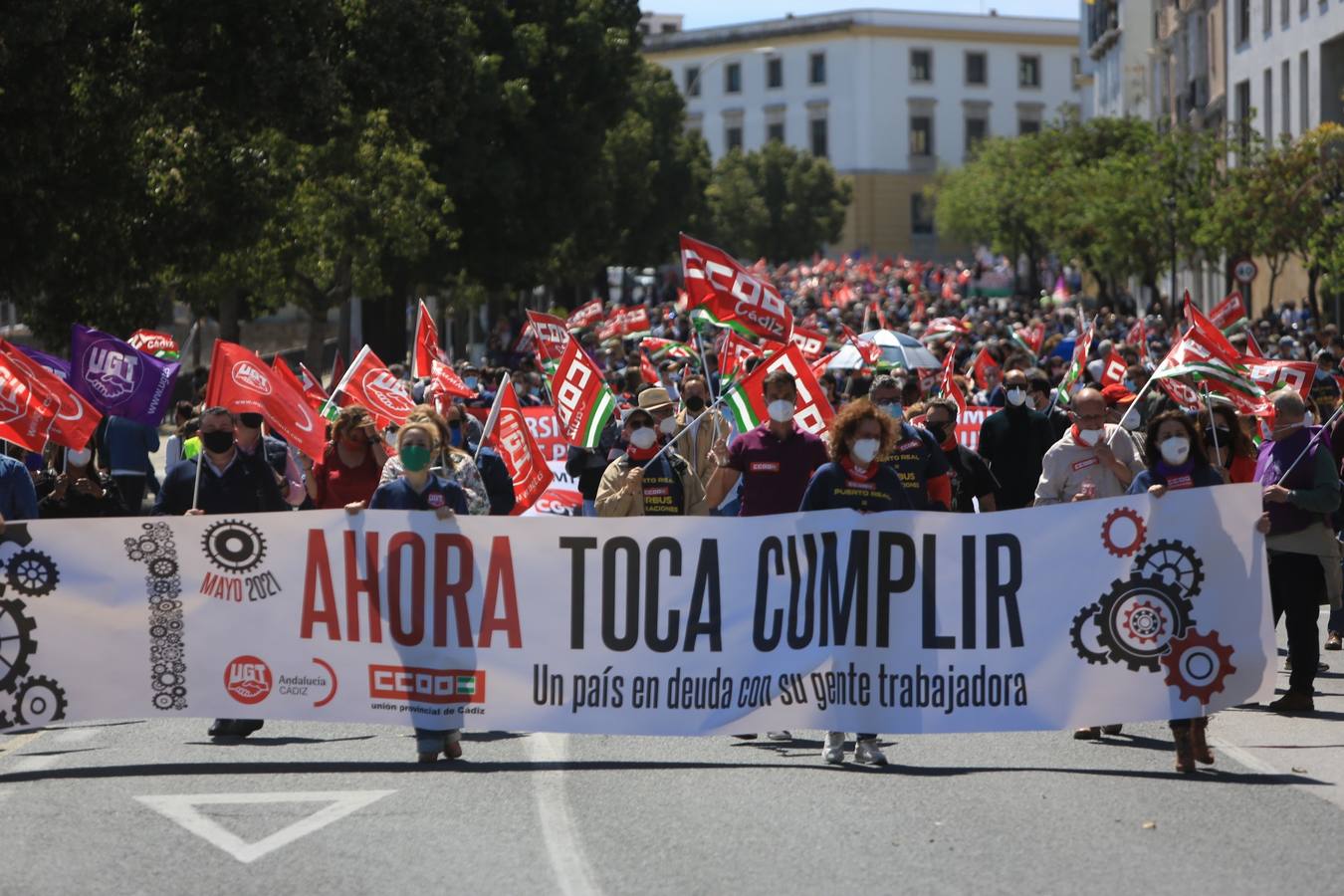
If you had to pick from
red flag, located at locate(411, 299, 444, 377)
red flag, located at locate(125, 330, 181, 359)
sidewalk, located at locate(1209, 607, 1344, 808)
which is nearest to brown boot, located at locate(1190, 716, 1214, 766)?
sidewalk, located at locate(1209, 607, 1344, 808)

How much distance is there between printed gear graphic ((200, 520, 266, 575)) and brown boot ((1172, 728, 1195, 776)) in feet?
13.3

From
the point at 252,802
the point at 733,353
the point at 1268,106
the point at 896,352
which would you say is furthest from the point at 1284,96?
the point at 252,802

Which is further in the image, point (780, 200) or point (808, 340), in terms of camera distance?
point (780, 200)

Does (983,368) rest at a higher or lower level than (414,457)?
higher

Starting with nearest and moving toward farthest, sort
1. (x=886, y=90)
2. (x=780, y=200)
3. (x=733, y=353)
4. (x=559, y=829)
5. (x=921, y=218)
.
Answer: (x=559, y=829), (x=733, y=353), (x=780, y=200), (x=921, y=218), (x=886, y=90)

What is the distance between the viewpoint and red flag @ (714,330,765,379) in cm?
1798

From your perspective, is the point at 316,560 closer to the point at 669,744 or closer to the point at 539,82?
the point at 669,744

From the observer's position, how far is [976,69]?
431 feet

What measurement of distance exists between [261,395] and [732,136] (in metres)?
124

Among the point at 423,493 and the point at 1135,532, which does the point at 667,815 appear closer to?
the point at 423,493

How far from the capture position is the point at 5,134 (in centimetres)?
2084

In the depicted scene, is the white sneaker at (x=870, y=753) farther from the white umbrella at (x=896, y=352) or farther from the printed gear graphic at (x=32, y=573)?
the white umbrella at (x=896, y=352)

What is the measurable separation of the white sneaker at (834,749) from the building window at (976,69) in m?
124

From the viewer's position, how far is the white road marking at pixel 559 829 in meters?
7.44
